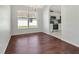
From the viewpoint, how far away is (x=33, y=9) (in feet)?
20.8

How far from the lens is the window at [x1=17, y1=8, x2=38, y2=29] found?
5.79 m

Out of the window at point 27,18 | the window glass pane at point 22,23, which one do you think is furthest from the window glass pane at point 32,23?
the window glass pane at point 22,23

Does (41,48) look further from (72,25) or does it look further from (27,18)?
(27,18)

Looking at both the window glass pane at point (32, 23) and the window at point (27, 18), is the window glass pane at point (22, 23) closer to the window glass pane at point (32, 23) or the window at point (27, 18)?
the window at point (27, 18)

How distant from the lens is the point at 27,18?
6.13 m

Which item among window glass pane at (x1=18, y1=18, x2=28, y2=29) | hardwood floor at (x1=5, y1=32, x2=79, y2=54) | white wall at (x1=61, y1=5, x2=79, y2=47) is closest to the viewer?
hardwood floor at (x1=5, y1=32, x2=79, y2=54)

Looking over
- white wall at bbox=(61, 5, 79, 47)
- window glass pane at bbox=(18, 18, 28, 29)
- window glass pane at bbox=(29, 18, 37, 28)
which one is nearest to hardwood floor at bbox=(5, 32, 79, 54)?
white wall at bbox=(61, 5, 79, 47)

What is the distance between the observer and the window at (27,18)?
579cm

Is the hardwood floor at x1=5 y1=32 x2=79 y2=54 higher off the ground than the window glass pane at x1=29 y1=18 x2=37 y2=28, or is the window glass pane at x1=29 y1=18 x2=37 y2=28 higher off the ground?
the window glass pane at x1=29 y1=18 x2=37 y2=28

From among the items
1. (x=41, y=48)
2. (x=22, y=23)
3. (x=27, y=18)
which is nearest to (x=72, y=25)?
(x=41, y=48)

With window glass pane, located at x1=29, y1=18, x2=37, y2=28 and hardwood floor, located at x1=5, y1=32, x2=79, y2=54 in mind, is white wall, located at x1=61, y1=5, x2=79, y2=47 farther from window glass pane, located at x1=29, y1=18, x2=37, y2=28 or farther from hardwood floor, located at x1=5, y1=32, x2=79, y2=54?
window glass pane, located at x1=29, y1=18, x2=37, y2=28
